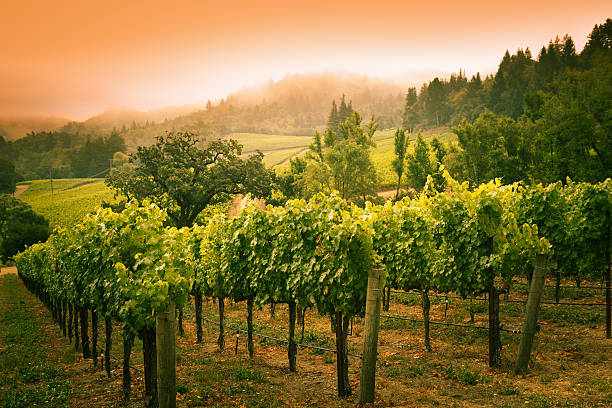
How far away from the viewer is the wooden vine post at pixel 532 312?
335 inches

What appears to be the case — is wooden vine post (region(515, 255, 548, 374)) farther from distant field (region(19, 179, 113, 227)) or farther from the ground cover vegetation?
distant field (region(19, 179, 113, 227))

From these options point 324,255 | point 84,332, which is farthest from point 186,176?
point 324,255

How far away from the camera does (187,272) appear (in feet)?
25.9

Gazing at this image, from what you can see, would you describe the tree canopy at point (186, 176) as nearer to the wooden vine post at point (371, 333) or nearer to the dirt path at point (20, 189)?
the wooden vine post at point (371, 333)

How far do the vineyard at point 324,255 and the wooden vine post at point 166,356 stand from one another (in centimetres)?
3

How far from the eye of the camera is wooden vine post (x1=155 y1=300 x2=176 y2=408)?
6117 mm

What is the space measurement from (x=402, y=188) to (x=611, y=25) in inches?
2309

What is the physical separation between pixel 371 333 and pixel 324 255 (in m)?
2.26

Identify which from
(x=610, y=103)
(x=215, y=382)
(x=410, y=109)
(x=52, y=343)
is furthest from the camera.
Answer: (x=410, y=109)

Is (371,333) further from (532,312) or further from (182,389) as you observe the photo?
(182,389)

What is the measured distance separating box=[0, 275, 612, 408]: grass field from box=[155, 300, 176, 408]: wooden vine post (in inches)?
88.9

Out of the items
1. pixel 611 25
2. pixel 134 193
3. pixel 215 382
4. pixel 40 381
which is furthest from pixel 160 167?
pixel 611 25

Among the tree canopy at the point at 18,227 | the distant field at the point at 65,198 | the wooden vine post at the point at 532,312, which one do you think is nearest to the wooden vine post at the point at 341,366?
the wooden vine post at the point at 532,312

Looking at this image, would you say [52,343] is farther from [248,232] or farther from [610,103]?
[610,103]
